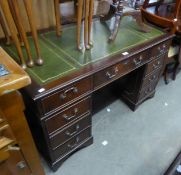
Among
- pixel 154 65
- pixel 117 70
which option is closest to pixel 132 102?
pixel 154 65

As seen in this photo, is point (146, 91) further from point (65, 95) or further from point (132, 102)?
point (65, 95)

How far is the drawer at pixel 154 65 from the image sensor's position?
4.69 feet

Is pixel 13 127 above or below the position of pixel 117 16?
below

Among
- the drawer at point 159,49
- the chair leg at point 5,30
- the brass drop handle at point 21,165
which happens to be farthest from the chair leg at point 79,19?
the brass drop handle at point 21,165

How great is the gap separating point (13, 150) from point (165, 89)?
1727 millimetres

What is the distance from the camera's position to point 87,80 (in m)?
0.96

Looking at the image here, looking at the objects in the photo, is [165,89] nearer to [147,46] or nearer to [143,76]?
[143,76]

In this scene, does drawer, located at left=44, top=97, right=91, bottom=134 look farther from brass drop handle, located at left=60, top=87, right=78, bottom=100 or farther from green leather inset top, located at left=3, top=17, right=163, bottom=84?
green leather inset top, located at left=3, top=17, right=163, bottom=84

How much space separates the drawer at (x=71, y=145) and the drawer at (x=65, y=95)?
0.37 metres

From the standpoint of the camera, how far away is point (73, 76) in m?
0.90

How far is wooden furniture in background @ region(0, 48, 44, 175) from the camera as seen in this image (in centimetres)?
53

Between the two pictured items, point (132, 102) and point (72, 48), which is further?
point (132, 102)

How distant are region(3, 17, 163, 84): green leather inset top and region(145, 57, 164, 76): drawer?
21cm

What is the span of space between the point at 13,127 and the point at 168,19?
154 centimetres
